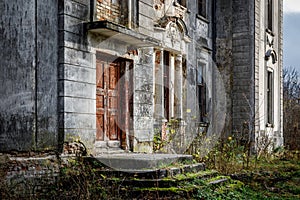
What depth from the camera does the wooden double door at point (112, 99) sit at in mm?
9773

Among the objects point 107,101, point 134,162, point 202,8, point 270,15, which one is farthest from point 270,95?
point 134,162

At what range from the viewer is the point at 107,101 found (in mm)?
9992

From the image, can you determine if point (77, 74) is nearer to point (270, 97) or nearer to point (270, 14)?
point (270, 97)

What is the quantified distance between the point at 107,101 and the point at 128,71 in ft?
3.63

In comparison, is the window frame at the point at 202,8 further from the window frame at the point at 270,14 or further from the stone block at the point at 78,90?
the stone block at the point at 78,90

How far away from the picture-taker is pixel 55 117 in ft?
27.1

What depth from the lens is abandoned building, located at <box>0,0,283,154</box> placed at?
7.88m

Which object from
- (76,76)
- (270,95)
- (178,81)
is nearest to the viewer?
(76,76)

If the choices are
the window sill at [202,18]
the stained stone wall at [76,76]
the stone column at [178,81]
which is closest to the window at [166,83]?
the stone column at [178,81]

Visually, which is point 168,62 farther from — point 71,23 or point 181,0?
point 71,23

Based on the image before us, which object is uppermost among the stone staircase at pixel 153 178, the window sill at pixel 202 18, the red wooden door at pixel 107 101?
the window sill at pixel 202 18

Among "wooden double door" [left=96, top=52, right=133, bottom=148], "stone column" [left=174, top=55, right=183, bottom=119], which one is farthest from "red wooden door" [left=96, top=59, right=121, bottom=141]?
"stone column" [left=174, top=55, right=183, bottom=119]

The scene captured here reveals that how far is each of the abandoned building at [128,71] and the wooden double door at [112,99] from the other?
24 mm

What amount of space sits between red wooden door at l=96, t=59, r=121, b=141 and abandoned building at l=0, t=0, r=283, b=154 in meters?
0.02
